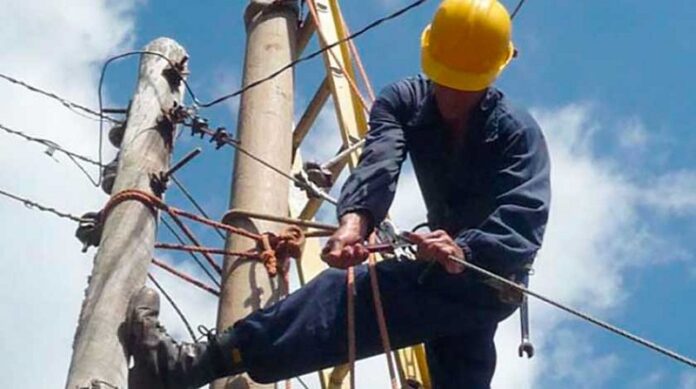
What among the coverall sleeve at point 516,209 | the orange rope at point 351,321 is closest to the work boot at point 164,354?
the orange rope at point 351,321

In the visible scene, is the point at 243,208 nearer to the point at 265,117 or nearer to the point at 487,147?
the point at 265,117

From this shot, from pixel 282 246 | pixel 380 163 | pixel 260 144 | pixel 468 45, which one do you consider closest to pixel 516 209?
pixel 380 163

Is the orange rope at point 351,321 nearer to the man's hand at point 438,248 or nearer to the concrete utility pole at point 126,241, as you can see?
the man's hand at point 438,248

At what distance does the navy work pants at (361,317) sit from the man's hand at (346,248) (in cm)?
31

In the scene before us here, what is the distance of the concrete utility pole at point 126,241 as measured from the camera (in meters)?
4.07

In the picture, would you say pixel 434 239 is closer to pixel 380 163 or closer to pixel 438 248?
pixel 438 248

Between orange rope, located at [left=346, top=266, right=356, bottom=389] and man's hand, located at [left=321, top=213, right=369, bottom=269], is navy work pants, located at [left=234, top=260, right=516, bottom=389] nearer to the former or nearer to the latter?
orange rope, located at [left=346, top=266, right=356, bottom=389]

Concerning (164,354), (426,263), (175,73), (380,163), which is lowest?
(164,354)

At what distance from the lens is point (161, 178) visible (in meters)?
4.80

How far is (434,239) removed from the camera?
161 inches

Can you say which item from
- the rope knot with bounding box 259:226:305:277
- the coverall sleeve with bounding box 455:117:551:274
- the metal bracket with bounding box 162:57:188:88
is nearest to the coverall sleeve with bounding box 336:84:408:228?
the coverall sleeve with bounding box 455:117:551:274

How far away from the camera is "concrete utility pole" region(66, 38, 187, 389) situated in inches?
160

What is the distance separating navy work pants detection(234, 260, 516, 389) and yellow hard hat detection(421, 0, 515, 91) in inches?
23.8

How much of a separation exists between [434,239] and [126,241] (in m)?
0.97
